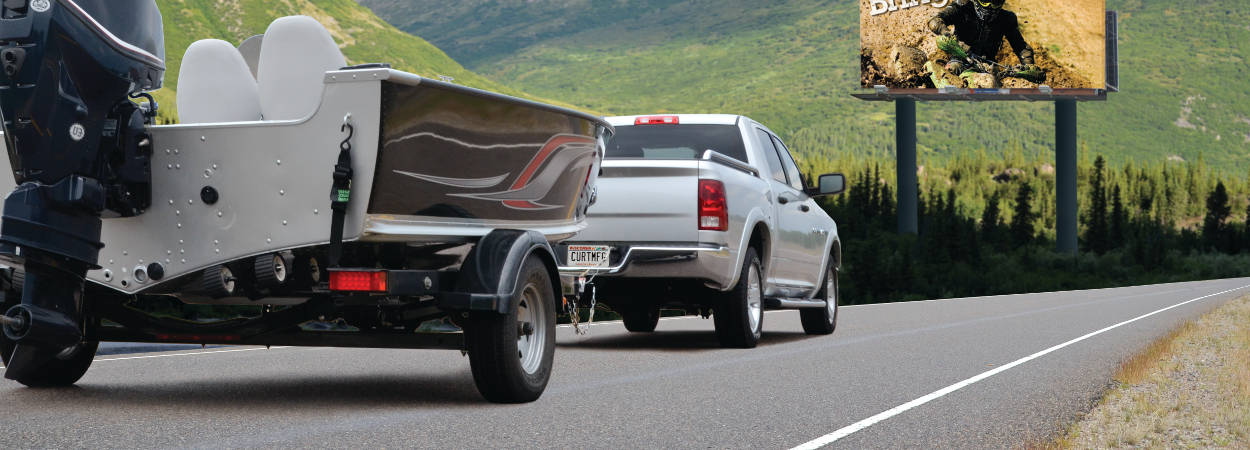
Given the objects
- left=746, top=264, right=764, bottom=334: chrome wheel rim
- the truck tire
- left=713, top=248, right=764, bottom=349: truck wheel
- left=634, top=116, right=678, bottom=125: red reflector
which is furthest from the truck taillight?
the truck tire

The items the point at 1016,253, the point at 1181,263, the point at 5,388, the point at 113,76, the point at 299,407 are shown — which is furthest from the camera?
the point at 1181,263

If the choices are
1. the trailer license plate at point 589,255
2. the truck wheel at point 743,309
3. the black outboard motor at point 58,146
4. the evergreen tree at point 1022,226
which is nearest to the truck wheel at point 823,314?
the truck wheel at point 743,309

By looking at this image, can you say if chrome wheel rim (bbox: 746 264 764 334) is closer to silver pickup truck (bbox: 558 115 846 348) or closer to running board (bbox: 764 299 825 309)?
silver pickup truck (bbox: 558 115 846 348)

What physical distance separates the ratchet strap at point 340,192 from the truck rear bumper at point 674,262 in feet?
15.7

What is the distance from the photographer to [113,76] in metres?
7.24

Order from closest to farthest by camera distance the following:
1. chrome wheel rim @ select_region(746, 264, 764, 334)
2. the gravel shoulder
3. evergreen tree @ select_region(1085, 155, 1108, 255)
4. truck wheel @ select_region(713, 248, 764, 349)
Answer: the gravel shoulder → truck wheel @ select_region(713, 248, 764, 349) → chrome wheel rim @ select_region(746, 264, 764, 334) → evergreen tree @ select_region(1085, 155, 1108, 255)

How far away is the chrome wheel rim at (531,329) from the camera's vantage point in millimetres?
8328

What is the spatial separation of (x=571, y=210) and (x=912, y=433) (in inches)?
121

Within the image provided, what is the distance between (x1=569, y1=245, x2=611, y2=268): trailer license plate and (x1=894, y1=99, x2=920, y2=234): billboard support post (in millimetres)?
47812

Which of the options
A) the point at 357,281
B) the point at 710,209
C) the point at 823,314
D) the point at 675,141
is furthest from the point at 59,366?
the point at 823,314

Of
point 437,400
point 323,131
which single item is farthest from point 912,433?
point 323,131

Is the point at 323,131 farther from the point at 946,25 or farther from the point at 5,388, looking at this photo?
the point at 946,25

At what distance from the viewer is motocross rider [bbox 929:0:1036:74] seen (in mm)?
55719

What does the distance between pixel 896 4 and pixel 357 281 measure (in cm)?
5184
